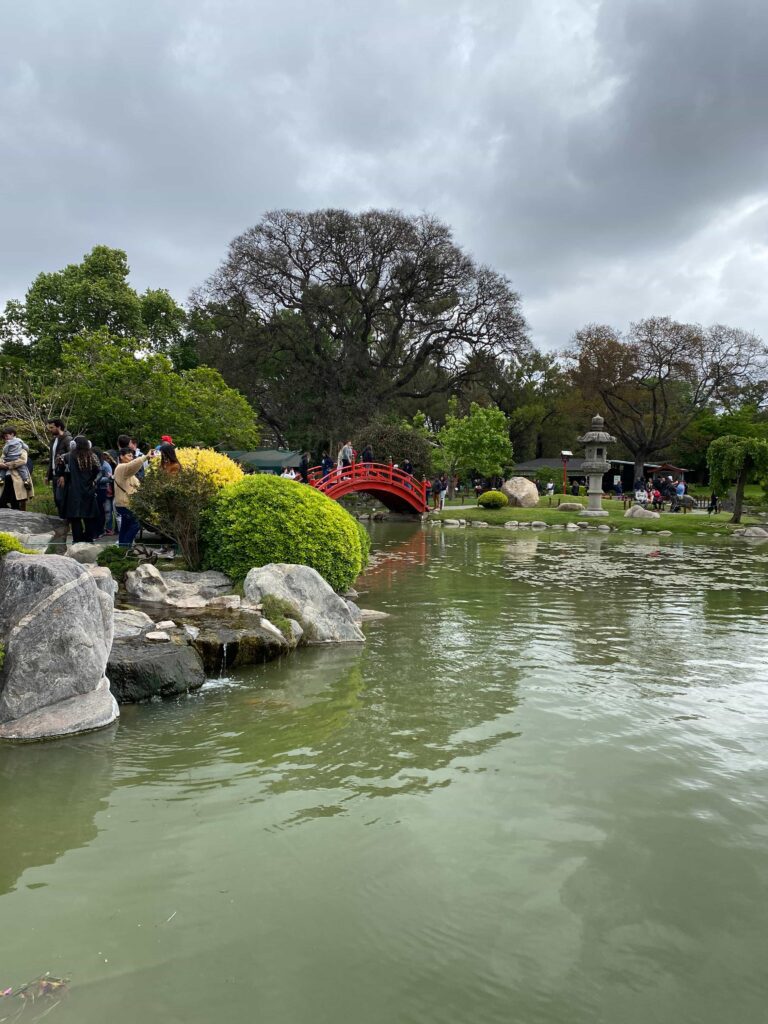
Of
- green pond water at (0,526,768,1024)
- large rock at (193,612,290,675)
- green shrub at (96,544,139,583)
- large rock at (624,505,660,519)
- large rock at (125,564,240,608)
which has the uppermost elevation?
large rock at (624,505,660,519)

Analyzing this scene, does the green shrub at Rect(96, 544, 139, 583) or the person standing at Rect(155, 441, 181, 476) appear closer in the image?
the green shrub at Rect(96, 544, 139, 583)

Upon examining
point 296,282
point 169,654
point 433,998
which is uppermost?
point 296,282

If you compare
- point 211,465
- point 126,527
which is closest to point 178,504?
point 211,465

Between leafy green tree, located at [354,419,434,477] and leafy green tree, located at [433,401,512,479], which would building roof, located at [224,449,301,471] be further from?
leafy green tree, located at [433,401,512,479]

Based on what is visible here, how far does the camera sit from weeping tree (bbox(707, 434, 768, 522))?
2458cm

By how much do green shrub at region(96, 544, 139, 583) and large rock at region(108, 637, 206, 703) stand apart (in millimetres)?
2562

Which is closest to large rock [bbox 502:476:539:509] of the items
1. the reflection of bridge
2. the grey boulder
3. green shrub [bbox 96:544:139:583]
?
the reflection of bridge

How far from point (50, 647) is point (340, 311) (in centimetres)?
3672

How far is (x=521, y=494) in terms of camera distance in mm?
34062

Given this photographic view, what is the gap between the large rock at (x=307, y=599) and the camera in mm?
8477

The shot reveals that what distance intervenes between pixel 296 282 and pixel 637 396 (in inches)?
955

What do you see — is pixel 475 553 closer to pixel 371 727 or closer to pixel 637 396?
pixel 371 727

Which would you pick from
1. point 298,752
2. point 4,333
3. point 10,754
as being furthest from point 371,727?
point 4,333

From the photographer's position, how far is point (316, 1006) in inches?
106
